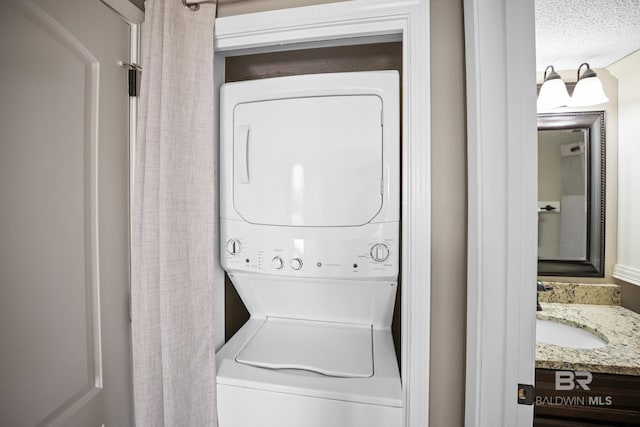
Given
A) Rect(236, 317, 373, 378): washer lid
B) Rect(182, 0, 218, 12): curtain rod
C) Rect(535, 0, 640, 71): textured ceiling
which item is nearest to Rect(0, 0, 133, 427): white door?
Rect(182, 0, 218, 12): curtain rod

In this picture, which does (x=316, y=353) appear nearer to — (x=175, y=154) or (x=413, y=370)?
(x=413, y=370)

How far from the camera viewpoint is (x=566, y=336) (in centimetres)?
157

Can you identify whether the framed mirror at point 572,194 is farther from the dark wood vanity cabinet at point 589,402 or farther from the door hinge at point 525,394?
the door hinge at point 525,394

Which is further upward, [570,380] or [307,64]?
[307,64]

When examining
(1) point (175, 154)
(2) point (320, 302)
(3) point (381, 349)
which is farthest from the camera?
(2) point (320, 302)

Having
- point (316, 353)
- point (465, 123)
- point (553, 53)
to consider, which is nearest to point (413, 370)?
point (316, 353)

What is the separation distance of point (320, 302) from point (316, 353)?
0.23 metres

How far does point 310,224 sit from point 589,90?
1.77 m

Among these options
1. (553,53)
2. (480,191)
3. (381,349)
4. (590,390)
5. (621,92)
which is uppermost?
(553,53)

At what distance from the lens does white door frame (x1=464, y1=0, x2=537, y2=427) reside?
2.47ft

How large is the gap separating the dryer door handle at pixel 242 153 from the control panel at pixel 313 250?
192 mm

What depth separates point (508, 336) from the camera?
31.2 inches

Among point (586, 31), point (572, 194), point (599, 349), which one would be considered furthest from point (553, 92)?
point (599, 349)

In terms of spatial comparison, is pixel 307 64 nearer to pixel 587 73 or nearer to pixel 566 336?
pixel 587 73
